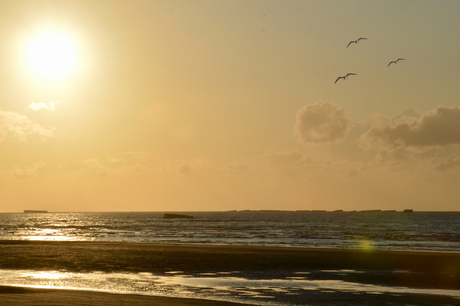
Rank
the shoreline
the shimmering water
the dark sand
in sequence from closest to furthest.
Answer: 1. the shoreline
2. the dark sand
3. the shimmering water

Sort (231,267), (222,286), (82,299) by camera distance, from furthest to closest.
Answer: (231,267)
(222,286)
(82,299)

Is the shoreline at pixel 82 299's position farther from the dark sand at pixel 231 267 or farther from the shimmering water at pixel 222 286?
the shimmering water at pixel 222 286

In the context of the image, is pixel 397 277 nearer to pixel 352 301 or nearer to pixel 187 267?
pixel 352 301

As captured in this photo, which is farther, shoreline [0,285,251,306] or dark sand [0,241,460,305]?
dark sand [0,241,460,305]

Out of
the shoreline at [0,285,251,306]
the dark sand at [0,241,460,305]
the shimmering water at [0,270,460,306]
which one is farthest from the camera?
the shimmering water at [0,270,460,306]

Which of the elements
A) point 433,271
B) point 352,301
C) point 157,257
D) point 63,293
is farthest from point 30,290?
point 433,271

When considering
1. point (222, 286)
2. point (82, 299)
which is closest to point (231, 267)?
point (222, 286)

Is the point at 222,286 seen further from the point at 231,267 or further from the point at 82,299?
the point at 231,267

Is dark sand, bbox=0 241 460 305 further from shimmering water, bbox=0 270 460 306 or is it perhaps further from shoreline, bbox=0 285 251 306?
shimmering water, bbox=0 270 460 306

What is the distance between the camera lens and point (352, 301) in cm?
1684

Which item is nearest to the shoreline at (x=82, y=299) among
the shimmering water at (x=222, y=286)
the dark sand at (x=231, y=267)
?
the dark sand at (x=231, y=267)

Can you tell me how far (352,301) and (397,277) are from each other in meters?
8.20

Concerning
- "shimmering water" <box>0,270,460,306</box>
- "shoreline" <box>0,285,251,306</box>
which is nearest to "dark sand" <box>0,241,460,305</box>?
"shoreline" <box>0,285,251,306</box>

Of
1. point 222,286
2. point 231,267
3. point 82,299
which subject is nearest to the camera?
point 82,299
